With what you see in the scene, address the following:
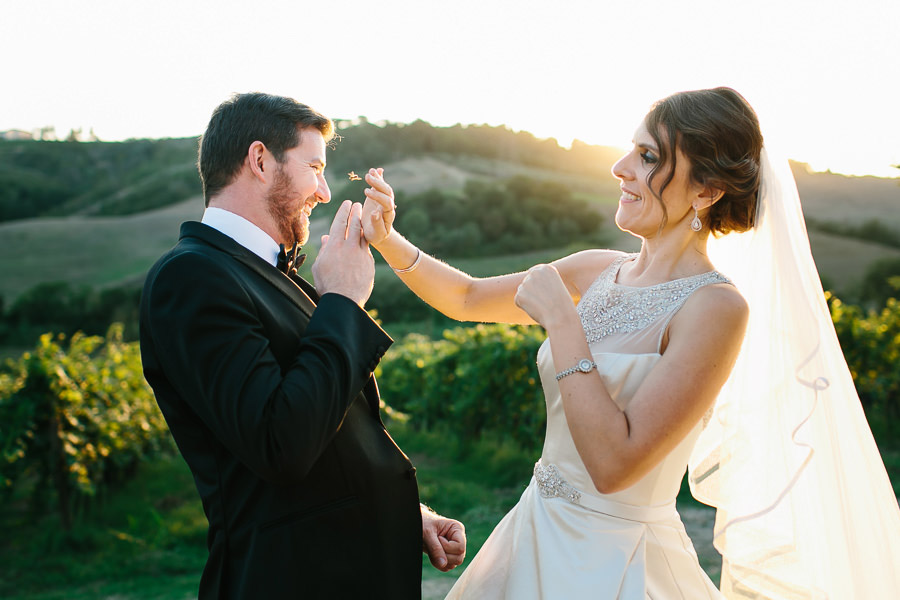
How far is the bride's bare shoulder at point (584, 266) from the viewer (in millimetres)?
2938

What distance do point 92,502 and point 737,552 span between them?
591 centimetres

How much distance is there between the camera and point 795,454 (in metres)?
2.36

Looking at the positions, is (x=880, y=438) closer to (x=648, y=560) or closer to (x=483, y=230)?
(x=648, y=560)

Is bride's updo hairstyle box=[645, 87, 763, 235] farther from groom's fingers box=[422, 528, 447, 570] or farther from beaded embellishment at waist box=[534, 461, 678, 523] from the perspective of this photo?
groom's fingers box=[422, 528, 447, 570]

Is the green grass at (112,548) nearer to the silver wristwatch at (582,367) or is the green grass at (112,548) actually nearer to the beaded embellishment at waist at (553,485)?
the beaded embellishment at waist at (553,485)

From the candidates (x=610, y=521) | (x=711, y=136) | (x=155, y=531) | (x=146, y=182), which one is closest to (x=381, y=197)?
(x=711, y=136)

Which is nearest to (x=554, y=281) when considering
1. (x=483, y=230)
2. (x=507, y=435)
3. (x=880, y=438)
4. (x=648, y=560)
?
(x=648, y=560)

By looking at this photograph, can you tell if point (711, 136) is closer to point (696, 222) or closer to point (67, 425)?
point (696, 222)

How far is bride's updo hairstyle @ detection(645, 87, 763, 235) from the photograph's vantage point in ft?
7.43

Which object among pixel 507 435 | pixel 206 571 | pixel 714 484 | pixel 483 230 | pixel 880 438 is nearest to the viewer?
pixel 206 571

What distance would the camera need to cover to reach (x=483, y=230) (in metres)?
39.0

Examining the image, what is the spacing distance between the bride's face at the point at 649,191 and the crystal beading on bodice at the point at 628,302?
22cm

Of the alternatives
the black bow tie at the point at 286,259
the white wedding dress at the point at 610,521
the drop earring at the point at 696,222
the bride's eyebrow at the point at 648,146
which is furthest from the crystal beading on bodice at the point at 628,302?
the black bow tie at the point at 286,259

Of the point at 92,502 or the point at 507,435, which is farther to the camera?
the point at 507,435
